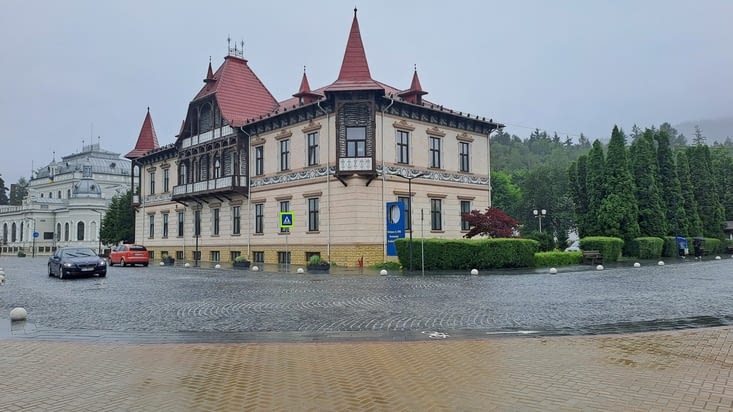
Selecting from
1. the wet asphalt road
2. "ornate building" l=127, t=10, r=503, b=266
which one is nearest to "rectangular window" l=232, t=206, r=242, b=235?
"ornate building" l=127, t=10, r=503, b=266

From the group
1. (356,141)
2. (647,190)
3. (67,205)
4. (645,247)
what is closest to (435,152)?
(356,141)

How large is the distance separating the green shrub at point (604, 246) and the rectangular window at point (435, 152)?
10987 millimetres

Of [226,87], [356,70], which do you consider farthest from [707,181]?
[226,87]

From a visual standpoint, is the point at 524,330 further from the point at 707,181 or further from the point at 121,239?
the point at 121,239

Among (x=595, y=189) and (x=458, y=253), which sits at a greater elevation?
(x=595, y=189)

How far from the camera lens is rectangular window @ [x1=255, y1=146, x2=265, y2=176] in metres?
38.6

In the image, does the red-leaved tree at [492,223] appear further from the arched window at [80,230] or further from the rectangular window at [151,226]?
the arched window at [80,230]

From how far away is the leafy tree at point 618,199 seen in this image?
40.2 m

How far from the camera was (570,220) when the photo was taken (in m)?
77.5

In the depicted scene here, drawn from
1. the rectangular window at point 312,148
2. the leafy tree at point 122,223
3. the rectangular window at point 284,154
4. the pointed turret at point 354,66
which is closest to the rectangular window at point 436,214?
the rectangular window at point 312,148

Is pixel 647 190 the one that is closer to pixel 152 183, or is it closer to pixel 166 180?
pixel 166 180

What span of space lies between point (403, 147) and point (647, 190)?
70.9 feet

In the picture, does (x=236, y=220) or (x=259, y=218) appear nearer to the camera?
(x=259, y=218)

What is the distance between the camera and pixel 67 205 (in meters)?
91.8
